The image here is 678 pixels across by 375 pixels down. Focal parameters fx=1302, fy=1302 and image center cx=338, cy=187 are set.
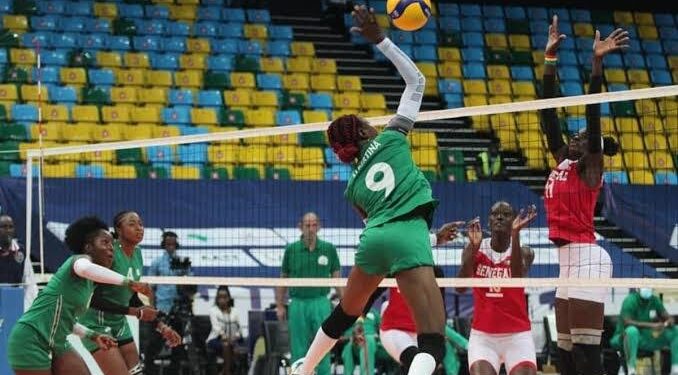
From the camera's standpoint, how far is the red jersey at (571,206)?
30.6 feet

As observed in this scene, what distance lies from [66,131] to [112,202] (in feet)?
14.2

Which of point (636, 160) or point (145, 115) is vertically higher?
point (145, 115)

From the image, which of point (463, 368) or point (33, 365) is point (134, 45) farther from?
point (33, 365)

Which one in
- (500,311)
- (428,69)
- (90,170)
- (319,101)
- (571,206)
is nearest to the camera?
(571,206)

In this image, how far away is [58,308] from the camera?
30.3 feet

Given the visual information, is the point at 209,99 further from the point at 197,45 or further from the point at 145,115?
the point at 197,45

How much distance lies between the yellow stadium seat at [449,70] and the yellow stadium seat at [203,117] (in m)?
5.23

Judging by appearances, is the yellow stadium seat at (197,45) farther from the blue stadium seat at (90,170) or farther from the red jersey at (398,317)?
the red jersey at (398,317)

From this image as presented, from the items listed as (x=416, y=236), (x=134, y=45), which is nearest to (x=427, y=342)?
(x=416, y=236)

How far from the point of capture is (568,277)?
9523mm

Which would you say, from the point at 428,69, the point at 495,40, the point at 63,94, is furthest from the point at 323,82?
the point at 63,94

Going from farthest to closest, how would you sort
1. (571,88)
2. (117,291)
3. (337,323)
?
(571,88) → (117,291) → (337,323)

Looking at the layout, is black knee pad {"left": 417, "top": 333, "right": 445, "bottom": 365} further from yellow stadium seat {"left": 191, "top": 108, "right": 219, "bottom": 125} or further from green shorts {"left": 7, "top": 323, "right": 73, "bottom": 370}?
yellow stadium seat {"left": 191, "top": 108, "right": 219, "bottom": 125}

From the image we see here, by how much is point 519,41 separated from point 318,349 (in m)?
19.0
